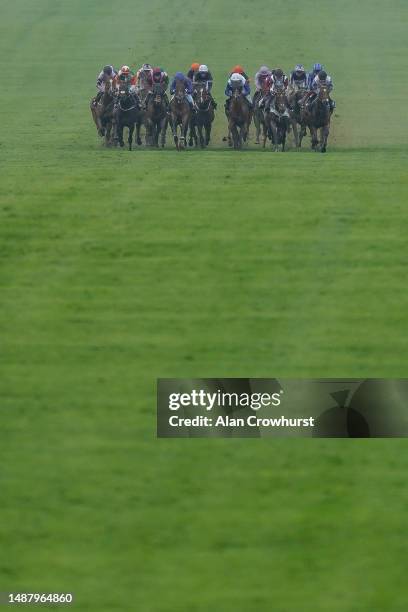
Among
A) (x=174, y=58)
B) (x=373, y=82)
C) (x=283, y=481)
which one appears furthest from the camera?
A: (x=174, y=58)

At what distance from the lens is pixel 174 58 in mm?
48406

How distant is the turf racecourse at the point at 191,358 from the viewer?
809cm

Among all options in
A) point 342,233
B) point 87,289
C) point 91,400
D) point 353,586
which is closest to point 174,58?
point 342,233

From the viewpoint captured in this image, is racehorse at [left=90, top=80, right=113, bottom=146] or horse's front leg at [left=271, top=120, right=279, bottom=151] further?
racehorse at [left=90, top=80, right=113, bottom=146]

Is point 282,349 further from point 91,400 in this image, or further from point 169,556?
point 169,556

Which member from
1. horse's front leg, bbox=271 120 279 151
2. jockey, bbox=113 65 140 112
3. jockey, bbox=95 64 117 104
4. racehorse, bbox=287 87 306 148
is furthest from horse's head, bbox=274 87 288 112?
jockey, bbox=95 64 117 104

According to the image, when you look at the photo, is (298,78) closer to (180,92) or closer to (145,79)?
(180,92)

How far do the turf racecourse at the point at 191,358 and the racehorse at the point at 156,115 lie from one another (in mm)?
1315

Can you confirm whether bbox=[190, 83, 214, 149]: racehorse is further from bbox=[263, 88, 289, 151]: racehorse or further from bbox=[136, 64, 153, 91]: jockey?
bbox=[263, 88, 289, 151]: racehorse

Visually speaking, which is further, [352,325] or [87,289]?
[87,289]

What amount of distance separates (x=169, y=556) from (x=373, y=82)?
3758cm

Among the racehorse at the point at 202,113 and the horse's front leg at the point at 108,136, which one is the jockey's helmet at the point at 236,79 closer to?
the racehorse at the point at 202,113

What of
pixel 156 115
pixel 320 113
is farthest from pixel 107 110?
pixel 320 113

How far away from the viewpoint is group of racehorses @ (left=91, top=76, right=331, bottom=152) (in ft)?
94.4
